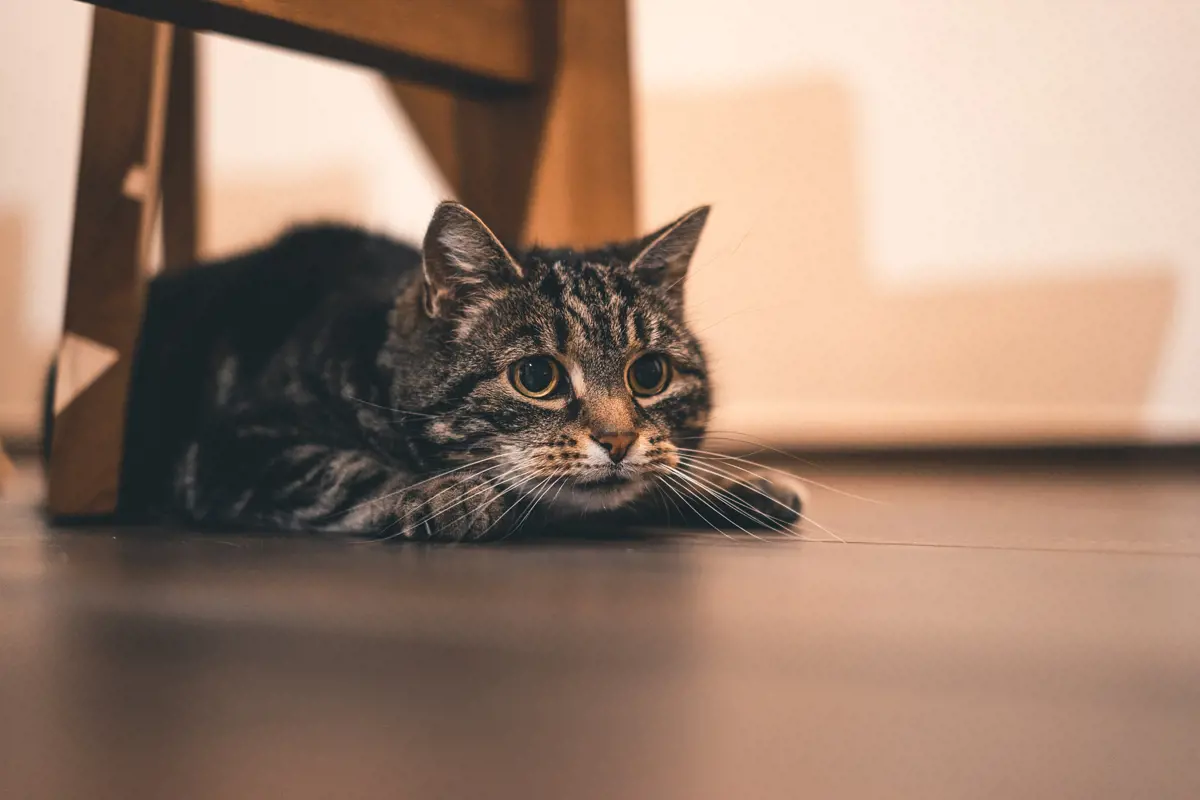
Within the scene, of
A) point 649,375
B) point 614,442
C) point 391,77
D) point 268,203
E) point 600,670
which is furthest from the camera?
point 268,203

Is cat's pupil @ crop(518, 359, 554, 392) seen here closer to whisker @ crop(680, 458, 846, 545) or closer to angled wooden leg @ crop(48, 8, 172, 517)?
whisker @ crop(680, 458, 846, 545)

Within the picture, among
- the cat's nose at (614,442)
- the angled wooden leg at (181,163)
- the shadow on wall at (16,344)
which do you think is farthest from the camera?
the shadow on wall at (16,344)

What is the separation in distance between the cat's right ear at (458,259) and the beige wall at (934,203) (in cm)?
68

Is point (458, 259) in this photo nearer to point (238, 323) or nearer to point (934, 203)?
point (238, 323)

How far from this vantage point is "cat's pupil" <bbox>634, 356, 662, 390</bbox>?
3.15 feet

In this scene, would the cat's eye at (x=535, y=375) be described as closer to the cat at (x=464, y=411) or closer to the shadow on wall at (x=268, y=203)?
the cat at (x=464, y=411)

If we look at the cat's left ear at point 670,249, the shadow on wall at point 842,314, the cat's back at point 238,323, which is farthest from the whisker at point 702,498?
the shadow on wall at point 842,314

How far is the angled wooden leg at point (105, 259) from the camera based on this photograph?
3.32 feet

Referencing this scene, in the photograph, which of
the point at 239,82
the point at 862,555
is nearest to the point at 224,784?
the point at 862,555

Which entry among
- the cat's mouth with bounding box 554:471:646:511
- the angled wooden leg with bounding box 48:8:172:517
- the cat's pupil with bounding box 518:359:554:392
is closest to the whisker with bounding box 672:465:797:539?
the cat's mouth with bounding box 554:471:646:511

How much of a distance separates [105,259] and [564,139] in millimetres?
608

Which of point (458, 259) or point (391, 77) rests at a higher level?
point (391, 77)

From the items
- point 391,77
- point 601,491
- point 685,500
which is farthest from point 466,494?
point 391,77

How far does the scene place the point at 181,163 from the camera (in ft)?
5.50
